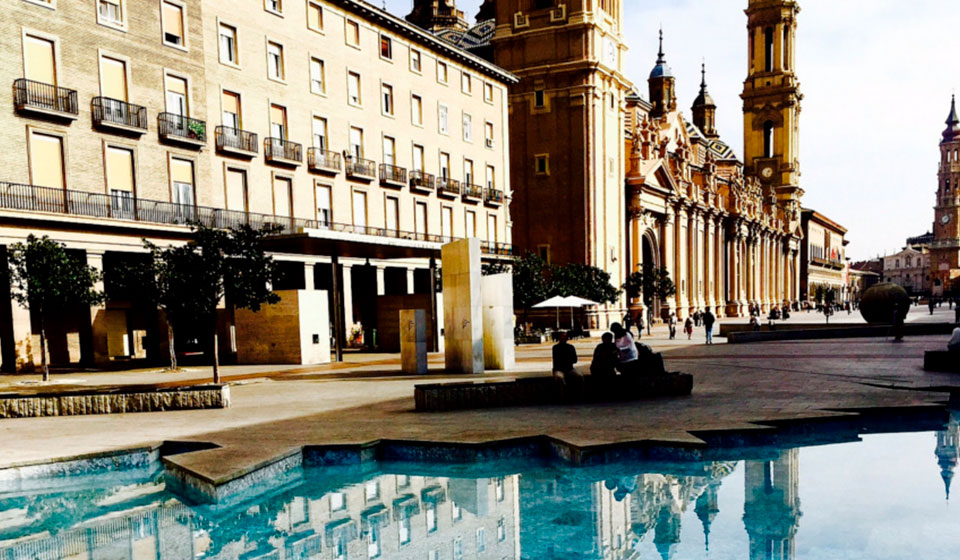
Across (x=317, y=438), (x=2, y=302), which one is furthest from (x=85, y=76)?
(x=317, y=438)

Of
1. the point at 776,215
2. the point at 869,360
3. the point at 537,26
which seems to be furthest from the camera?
the point at 776,215

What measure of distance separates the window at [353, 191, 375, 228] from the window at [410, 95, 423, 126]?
6.80m

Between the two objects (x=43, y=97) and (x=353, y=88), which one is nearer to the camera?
(x=43, y=97)

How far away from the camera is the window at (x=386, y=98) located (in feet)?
136

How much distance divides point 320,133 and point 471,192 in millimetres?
13053

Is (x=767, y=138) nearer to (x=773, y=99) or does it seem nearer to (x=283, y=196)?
(x=773, y=99)

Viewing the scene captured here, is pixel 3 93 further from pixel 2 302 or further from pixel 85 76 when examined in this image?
pixel 2 302

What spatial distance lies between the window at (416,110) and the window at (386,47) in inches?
117

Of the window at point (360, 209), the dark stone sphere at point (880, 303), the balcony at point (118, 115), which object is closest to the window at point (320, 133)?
the window at point (360, 209)

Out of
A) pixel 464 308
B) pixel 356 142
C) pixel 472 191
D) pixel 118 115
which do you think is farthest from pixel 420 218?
pixel 464 308

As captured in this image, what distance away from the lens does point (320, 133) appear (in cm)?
3775

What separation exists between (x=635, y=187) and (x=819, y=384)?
46.7m

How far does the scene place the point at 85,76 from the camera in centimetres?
2720

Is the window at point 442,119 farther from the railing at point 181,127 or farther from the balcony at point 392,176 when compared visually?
the railing at point 181,127
